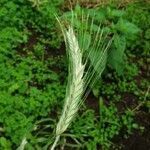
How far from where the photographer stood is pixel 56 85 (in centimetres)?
360

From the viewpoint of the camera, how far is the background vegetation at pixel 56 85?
328cm

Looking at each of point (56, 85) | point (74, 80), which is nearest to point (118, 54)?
point (56, 85)

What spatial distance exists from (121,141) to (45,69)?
3.14 ft

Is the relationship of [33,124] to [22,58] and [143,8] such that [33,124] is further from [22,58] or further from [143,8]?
[143,8]

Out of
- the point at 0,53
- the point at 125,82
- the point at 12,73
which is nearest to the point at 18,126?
the point at 12,73

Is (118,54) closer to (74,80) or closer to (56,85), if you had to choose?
(56,85)

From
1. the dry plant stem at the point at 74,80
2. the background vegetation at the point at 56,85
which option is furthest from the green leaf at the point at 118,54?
the dry plant stem at the point at 74,80

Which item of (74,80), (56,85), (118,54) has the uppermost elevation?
(74,80)

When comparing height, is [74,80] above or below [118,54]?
above

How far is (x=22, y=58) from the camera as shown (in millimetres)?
3752

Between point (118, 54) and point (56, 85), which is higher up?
point (118, 54)

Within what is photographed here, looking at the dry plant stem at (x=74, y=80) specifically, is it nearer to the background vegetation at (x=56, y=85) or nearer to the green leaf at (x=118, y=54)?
the background vegetation at (x=56, y=85)

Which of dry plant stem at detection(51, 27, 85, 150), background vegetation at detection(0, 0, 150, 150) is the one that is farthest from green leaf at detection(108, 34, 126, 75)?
dry plant stem at detection(51, 27, 85, 150)

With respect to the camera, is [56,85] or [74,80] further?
[56,85]
